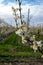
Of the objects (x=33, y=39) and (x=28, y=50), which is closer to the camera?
(x=33, y=39)

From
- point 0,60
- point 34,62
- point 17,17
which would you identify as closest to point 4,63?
point 0,60

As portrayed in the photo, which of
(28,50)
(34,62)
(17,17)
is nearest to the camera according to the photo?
(17,17)

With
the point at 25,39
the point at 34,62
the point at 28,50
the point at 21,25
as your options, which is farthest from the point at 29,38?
the point at 28,50

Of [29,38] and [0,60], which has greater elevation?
[29,38]

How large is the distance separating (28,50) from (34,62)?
5.04m

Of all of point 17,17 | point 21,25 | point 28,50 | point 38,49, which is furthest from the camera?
point 28,50

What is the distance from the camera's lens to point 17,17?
3418 millimetres

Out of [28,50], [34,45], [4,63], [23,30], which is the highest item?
[23,30]

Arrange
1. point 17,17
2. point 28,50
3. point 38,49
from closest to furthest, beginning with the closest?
point 38,49 < point 17,17 < point 28,50

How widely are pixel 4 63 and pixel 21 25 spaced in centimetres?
858

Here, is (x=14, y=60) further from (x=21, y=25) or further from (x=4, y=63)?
(x=21, y=25)

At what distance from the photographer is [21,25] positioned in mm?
3129

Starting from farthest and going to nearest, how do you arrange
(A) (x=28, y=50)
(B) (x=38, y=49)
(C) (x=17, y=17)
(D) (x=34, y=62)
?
(A) (x=28, y=50)
(D) (x=34, y=62)
(C) (x=17, y=17)
(B) (x=38, y=49)

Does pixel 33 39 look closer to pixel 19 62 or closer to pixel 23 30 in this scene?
pixel 23 30
